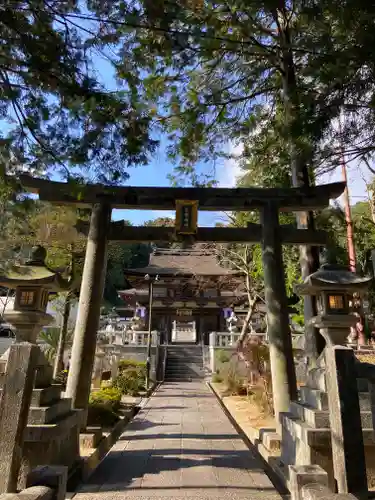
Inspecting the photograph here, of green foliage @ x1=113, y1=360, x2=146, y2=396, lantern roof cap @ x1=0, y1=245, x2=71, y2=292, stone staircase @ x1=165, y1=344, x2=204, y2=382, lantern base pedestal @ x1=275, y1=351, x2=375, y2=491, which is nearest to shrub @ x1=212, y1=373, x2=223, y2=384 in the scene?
stone staircase @ x1=165, y1=344, x2=204, y2=382

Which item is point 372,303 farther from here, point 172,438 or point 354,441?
point 354,441

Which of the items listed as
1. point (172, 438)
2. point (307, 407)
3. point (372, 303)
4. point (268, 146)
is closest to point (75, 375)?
point (172, 438)

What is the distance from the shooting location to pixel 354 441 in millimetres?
2908

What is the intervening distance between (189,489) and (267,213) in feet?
16.7

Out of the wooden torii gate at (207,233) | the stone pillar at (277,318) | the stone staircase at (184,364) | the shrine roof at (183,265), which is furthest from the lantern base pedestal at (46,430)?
the shrine roof at (183,265)

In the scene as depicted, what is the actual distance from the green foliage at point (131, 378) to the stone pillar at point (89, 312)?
293 inches

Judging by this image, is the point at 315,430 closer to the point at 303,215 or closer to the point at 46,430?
the point at 46,430

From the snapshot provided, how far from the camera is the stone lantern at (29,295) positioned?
489 centimetres

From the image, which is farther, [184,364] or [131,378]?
[184,364]

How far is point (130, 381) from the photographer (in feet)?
44.1

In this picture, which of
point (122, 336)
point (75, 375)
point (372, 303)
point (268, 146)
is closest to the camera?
point (75, 375)

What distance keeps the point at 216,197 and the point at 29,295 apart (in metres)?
4.19

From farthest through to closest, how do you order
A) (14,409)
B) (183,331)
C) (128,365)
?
(183,331)
(128,365)
(14,409)

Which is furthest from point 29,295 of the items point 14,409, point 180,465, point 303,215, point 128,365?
point 128,365
